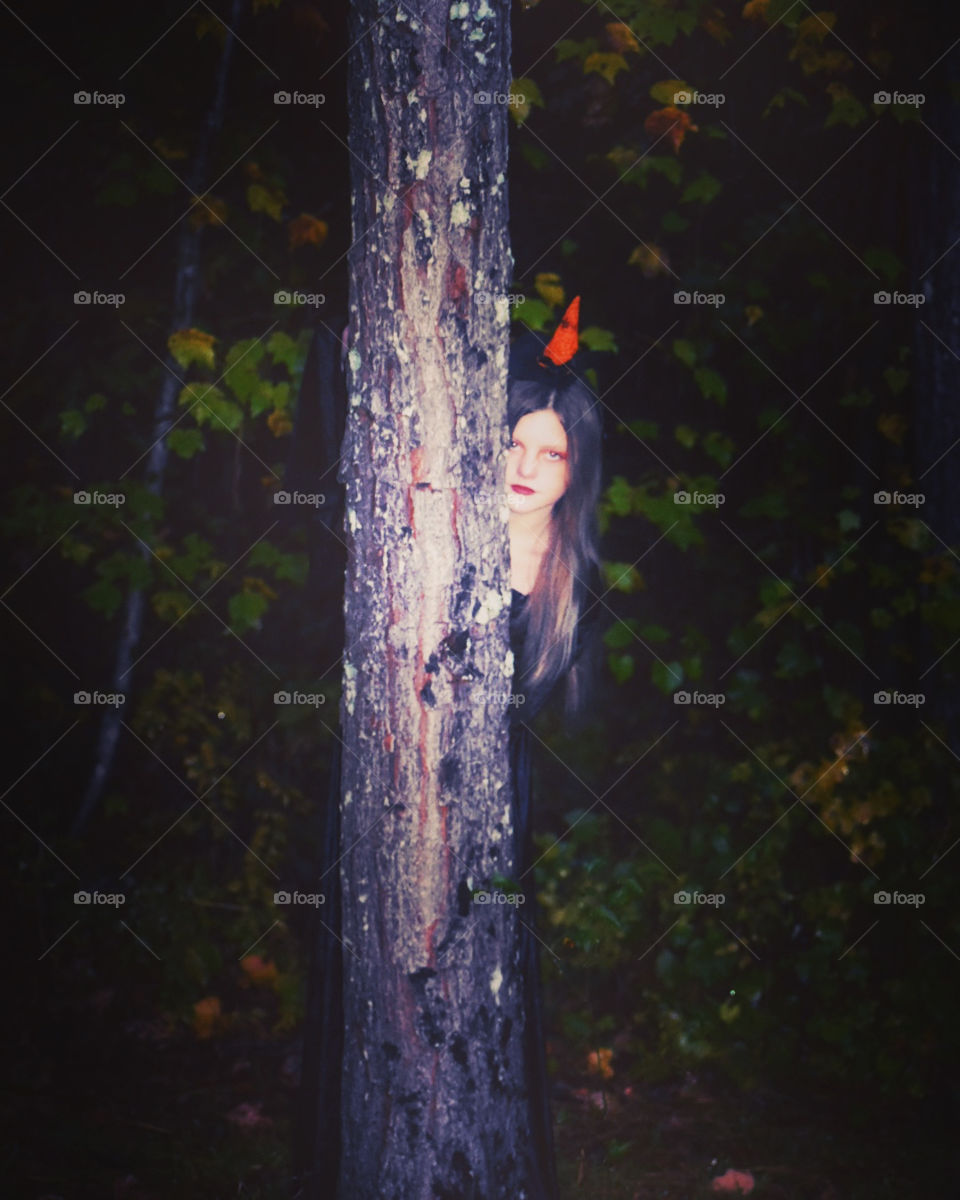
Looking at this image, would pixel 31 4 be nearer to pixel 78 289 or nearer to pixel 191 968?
pixel 78 289

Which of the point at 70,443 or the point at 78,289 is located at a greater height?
the point at 78,289

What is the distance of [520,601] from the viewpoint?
3.01 m

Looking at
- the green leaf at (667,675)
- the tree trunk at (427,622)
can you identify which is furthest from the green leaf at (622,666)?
the tree trunk at (427,622)

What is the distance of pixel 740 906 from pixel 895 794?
29.8 inches

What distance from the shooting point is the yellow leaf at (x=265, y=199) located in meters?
3.95

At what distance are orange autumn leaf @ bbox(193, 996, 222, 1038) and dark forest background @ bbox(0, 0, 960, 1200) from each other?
0.01 m

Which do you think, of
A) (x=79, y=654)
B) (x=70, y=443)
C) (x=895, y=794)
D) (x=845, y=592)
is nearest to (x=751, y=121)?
(x=845, y=592)

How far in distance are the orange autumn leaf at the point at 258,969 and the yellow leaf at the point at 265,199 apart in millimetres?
3096

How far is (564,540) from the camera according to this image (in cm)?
309

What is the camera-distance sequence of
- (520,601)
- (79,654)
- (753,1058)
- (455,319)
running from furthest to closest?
(79,654) → (753,1058) → (520,601) → (455,319)

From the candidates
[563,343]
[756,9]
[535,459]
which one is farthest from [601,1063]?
[756,9]

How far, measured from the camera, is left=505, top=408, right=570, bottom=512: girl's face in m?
2.96

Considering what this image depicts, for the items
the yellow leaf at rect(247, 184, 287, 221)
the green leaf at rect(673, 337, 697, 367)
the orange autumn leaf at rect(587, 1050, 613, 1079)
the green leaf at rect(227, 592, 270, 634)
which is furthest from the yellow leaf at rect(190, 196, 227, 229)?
the orange autumn leaf at rect(587, 1050, 613, 1079)

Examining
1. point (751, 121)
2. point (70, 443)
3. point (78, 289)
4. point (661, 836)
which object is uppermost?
point (751, 121)
